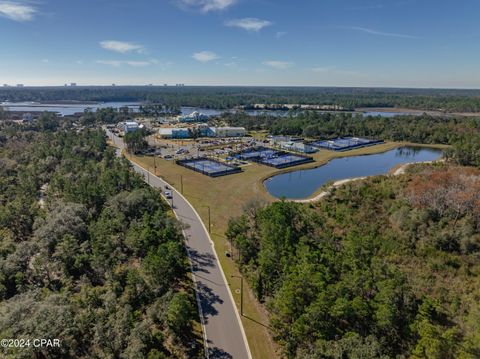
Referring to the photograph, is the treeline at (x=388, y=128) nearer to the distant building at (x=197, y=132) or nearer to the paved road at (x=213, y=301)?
the distant building at (x=197, y=132)

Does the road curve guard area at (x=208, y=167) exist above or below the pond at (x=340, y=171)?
above

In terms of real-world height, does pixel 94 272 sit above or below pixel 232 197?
below

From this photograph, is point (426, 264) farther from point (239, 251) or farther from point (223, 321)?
point (223, 321)

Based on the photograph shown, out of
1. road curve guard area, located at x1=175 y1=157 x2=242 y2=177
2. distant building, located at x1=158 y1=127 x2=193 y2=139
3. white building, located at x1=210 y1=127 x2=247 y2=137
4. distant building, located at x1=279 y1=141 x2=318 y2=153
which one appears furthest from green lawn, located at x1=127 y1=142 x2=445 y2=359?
white building, located at x1=210 y1=127 x2=247 y2=137

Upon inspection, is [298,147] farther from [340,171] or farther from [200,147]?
[200,147]

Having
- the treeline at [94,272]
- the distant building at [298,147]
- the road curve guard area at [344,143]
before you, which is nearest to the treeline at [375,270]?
the treeline at [94,272]

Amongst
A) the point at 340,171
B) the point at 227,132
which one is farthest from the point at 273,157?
the point at 227,132
